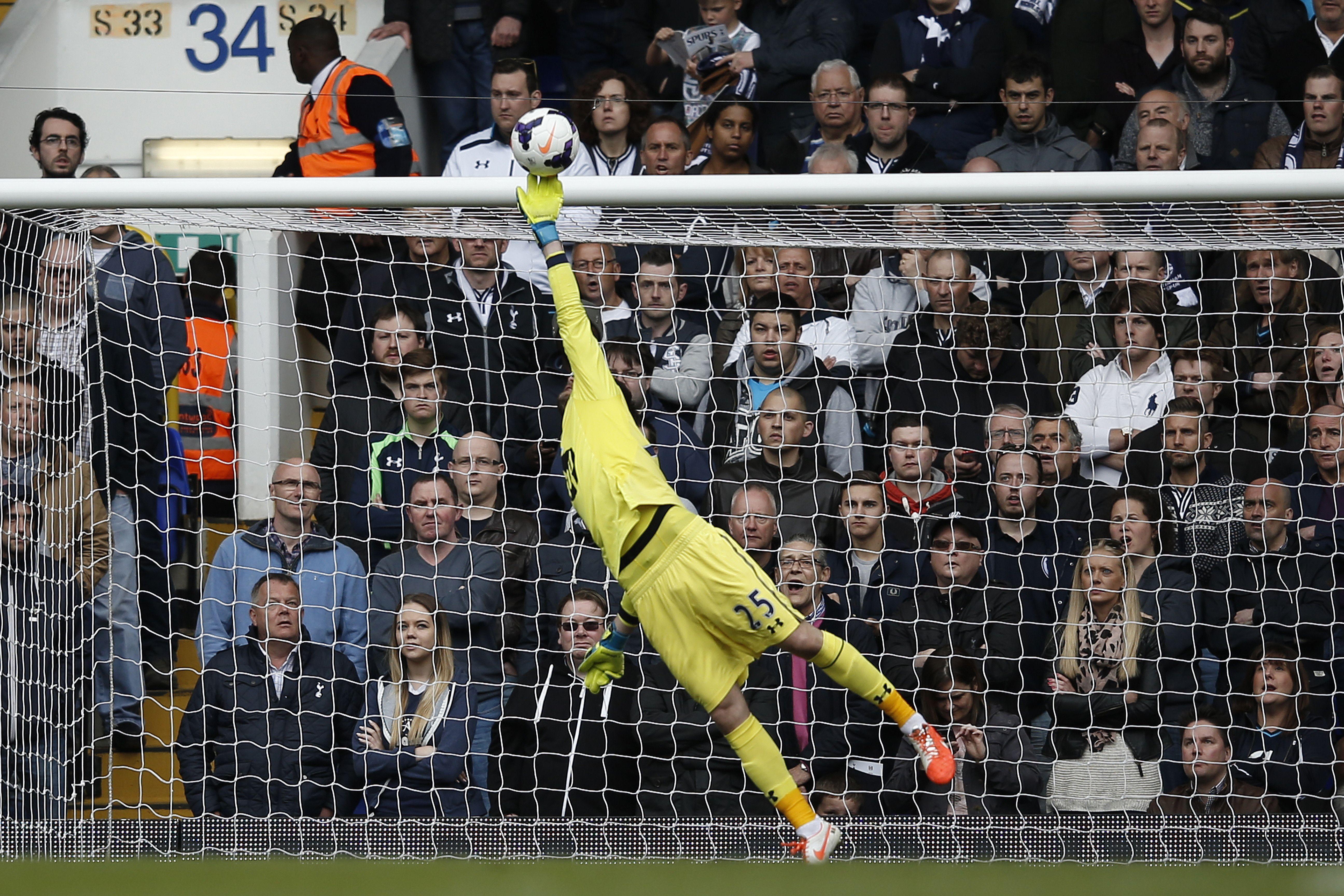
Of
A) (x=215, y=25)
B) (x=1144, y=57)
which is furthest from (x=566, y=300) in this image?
(x=215, y=25)

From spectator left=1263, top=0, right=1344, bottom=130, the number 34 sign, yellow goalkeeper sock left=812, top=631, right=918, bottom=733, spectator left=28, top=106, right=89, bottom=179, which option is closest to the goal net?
spectator left=28, top=106, right=89, bottom=179

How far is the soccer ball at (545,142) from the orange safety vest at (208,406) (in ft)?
8.55

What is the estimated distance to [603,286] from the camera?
6762mm

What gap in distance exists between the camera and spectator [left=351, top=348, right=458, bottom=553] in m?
6.31

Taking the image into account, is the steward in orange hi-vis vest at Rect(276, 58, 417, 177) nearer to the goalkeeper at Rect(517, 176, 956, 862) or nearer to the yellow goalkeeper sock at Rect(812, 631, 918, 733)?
the goalkeeper at Rect(517, 176, 956, 862)

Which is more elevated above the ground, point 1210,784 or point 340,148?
point 340,148

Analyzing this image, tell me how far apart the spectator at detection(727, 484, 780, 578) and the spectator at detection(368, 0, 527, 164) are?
99.8 inches

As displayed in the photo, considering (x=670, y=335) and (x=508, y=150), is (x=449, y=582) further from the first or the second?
(x=508, y=150)

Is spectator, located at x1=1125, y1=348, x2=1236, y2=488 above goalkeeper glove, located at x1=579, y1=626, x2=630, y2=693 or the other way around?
above

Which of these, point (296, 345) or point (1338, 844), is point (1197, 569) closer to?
point (1338, 844)

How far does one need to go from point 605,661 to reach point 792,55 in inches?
135

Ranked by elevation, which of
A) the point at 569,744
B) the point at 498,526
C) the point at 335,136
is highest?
the point at 335,136

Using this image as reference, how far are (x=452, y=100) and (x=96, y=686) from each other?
334cm

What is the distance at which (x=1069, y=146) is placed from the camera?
6.75 metres
